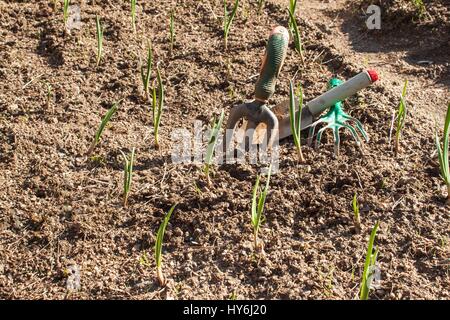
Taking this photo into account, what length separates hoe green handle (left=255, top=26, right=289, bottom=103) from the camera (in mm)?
2717

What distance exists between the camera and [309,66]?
3.54 metres

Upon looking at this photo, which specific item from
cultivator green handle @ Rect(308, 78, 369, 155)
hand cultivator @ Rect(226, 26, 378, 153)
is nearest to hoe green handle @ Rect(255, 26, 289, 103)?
hand cultivator @ Rect(226, 26, 378, 153)

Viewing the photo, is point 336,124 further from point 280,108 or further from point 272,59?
point 272,59

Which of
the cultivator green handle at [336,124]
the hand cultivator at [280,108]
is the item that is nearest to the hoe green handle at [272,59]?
the hand cultivator at [280,108]

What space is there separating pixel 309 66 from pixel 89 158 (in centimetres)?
117

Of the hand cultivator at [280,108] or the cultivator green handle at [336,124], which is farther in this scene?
the cultivator green handle at [336,124]

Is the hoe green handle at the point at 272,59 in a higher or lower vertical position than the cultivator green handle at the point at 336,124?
higher

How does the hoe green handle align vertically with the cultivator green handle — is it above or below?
above

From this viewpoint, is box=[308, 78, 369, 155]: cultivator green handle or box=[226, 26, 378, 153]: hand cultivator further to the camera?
box=[308, 78, 369, 155]: cultivator green handle

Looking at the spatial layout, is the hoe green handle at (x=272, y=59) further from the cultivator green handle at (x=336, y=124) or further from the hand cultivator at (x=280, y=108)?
the cultivator green handle at (x=336, y=124)

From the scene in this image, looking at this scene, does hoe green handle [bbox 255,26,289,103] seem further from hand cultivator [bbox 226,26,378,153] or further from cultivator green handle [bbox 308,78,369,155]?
cultivator green handle [bbox 308,78,369,155]

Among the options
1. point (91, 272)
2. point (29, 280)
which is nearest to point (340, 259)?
point (91, 272)

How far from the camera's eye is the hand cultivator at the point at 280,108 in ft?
9.02
